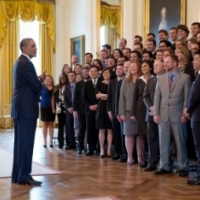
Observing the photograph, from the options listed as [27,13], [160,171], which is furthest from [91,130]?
[27,13]

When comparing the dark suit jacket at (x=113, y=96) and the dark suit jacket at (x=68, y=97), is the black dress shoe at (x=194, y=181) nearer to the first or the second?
the dark suit jacket at (x=113, y=96)

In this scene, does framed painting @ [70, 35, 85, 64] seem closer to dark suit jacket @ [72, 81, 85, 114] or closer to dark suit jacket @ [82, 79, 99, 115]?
dark suit jacket @ [72, 81, 85, 114]

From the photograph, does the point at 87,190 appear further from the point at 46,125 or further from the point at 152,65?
the point at 46,125

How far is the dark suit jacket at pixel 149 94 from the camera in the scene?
6.17 meters

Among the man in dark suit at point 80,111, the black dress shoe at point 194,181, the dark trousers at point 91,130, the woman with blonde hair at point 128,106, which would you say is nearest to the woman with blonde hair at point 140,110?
the woman with blonde hair at point 128,106

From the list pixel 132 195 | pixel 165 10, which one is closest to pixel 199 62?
pixel 132 195

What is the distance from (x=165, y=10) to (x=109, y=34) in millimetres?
2291

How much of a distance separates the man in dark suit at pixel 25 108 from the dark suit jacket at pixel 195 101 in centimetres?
175

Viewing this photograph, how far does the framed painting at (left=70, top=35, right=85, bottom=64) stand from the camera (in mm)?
12734

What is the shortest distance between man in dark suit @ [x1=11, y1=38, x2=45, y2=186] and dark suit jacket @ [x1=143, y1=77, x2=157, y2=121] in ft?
5.48

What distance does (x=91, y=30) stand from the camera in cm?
1205

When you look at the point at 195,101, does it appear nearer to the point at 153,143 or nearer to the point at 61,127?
the point at 153,143

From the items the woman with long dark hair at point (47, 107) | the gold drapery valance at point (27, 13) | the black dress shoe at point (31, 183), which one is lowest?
the black dress shoe at point (31, 183)

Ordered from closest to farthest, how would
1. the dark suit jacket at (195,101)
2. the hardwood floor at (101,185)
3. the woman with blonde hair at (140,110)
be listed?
the hardwood floor at (101,185) → the dark suit jacket at (195,101) → the woman with blonde hair at (140,110)
